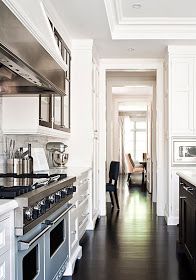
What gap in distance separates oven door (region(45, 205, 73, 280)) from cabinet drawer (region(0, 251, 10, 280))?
26.2 inches

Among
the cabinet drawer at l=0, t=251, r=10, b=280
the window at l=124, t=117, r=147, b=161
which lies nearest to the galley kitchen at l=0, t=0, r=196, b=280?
the cabinet drawer at l=0, t=251, r=10, b=280

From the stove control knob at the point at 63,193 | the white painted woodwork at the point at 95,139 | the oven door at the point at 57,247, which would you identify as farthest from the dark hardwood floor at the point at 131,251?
the stove control knob at the point at 63,193

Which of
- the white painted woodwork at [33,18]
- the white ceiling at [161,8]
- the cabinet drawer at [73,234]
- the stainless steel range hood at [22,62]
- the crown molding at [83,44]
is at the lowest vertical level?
the cabinet drawer at [73,234]

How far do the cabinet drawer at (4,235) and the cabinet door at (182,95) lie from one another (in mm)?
4381

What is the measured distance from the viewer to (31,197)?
80.1 inches

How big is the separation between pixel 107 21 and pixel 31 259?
332 centimetres

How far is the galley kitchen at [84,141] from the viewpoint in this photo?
2.12 metres

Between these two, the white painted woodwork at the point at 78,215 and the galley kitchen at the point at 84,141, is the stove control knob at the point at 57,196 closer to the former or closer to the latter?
the galley kitchen at the point at 84,141

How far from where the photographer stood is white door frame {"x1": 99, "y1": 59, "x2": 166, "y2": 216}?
21.5 feet

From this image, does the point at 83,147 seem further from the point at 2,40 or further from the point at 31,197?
the point at 2,40

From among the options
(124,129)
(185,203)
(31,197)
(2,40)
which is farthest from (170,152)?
(124,129)

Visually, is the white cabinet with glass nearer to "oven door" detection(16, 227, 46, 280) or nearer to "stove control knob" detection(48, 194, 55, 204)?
"stove control knob" detection(48, 194, 55, 204)

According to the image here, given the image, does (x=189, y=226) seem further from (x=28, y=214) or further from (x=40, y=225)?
(x=28, y=214)

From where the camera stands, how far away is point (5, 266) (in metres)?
1.79
